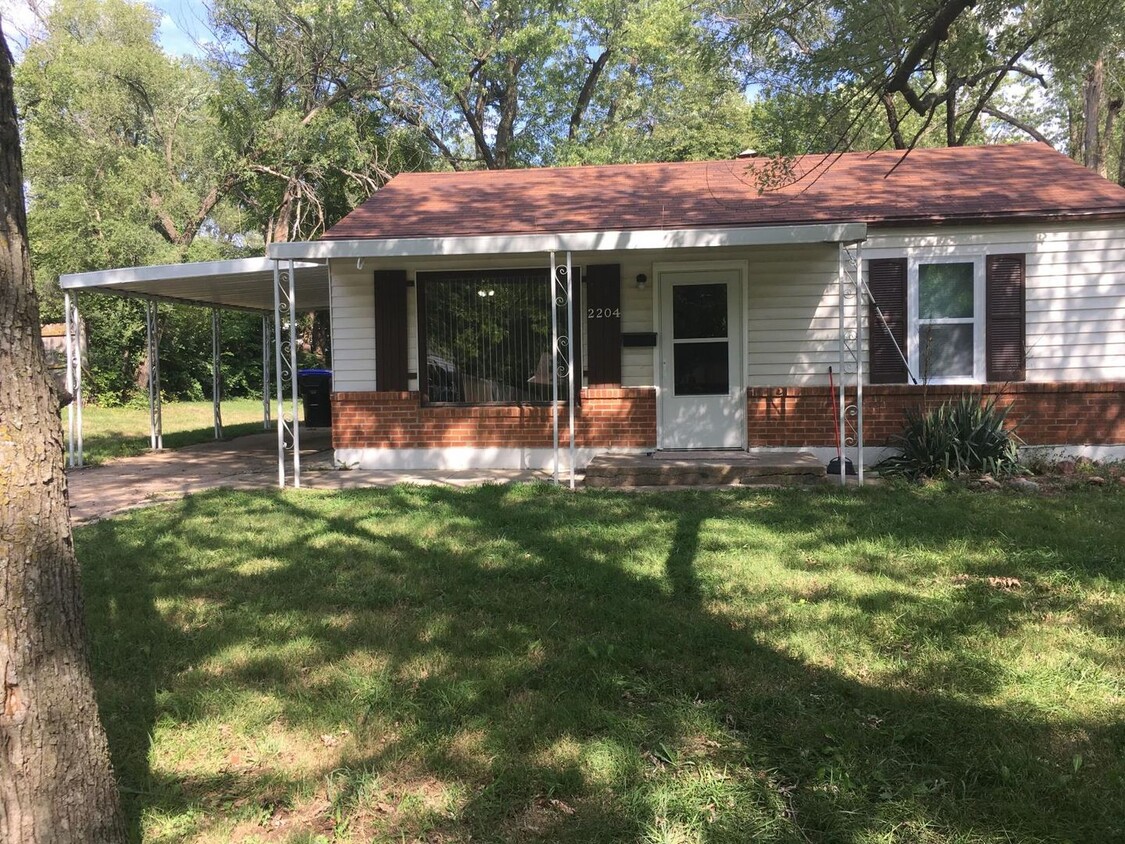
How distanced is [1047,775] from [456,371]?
802 cm

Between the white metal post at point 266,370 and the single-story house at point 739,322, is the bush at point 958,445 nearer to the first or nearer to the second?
the single-story house at point 739,322

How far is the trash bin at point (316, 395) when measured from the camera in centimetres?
1620

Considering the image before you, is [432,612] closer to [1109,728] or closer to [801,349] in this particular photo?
[1109,728]

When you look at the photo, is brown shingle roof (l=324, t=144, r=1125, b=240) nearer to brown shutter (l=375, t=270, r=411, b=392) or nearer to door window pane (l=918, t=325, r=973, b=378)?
brown shutter (l=375, t=270, r=411, b=392)

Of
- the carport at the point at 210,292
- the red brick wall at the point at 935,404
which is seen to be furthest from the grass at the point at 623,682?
the red brick wall at the point at 935,404

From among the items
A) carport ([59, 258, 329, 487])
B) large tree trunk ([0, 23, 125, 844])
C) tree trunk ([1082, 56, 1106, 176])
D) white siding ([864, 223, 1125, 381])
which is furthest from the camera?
tree trunk ([1082, 56, 1106, 176])

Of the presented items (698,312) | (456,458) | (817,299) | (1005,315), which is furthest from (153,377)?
(1005,315)

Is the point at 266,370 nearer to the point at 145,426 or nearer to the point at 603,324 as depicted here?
the point at 145,426

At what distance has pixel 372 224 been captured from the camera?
9828 millimetres

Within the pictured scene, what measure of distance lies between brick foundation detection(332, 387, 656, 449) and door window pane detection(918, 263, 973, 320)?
340cm

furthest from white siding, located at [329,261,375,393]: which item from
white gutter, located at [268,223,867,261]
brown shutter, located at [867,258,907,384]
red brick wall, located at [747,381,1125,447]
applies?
brown shutter, located at [867,258,907,384]

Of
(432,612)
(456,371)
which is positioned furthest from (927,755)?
(456,371)

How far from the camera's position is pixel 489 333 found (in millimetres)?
9812

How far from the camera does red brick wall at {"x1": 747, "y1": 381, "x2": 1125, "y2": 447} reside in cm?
894
